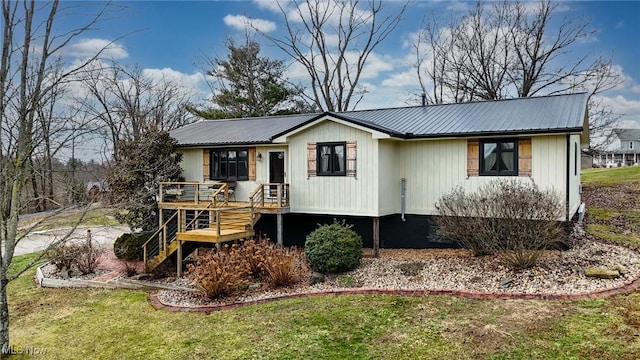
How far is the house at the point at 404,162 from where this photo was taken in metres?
10.9

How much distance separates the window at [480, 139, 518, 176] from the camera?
36.5ft

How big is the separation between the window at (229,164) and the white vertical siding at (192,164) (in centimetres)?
53

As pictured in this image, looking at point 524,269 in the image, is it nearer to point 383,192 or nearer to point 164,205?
point 383,192

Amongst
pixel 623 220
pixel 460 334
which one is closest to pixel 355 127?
pixel 460 334

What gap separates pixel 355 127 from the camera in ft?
39.0

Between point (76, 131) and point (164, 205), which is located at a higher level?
point (76, 131)

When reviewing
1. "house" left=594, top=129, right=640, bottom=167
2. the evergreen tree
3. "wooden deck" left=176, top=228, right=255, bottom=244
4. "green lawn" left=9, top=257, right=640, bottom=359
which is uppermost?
the evergreen tree

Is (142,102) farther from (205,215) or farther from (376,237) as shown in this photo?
(376,237)

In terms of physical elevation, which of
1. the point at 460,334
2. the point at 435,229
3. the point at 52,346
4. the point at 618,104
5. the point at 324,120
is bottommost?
the point at 52,346

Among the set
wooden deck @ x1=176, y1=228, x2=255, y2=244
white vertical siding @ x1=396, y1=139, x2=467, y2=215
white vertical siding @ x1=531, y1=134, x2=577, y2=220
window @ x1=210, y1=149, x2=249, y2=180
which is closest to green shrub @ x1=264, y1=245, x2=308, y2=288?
wooden deck @ x1=176, y1=228, x2=255, y2=244

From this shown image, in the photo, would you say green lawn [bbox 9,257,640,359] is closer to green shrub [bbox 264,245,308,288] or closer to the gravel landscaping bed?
the gravel landscaping bed

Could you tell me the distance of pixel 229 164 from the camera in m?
15.1

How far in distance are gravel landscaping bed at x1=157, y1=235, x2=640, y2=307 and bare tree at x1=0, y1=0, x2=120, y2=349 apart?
4445mm

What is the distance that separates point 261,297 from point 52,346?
3.94m
